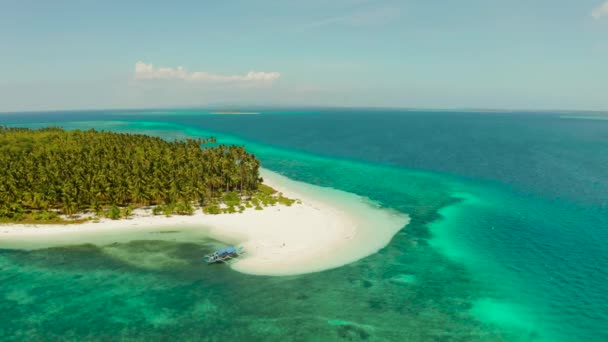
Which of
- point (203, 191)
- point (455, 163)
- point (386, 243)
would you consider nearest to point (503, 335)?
point (386, 243)

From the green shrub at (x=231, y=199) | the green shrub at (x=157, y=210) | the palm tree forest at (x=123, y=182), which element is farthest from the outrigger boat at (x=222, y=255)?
the green shrub at (x=157, y=210)

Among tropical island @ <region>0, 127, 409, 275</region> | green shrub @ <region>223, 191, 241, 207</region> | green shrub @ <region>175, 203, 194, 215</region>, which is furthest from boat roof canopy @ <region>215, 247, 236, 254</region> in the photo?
green shrub @ <region>223, 191, 241, 207</region>

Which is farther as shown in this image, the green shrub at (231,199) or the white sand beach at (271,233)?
the green shrub at (231,199)

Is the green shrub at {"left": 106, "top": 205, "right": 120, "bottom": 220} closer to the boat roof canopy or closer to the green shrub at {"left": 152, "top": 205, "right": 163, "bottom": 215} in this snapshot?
the green shrub at {"left": 152, "top": 205, "right": 163, "bottom": 215}

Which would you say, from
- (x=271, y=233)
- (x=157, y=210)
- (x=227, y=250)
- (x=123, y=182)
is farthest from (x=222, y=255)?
(x=123, y=182)

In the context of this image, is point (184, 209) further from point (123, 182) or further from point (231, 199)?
point (123, 182)

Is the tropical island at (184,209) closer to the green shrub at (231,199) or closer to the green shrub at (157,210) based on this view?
the green shrub at (157,210)

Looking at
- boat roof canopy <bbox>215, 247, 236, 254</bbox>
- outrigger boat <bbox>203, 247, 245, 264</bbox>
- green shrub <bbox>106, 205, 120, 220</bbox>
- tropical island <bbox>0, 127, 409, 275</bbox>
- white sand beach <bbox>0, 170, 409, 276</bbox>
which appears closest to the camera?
outrigger boat <bbox>203, 247, 245, 264</bbox>
